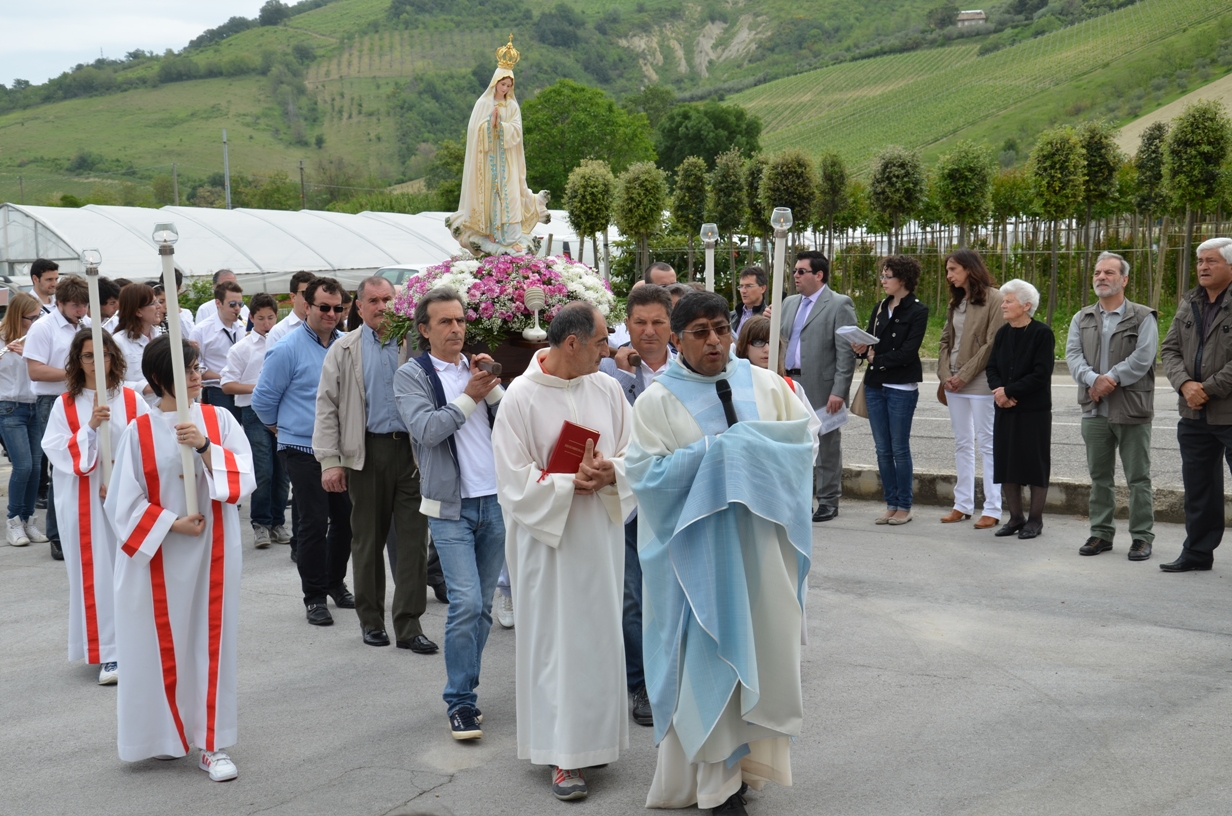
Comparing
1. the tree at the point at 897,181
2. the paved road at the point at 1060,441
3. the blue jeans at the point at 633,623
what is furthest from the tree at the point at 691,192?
the blue jeans at the point at 633,623

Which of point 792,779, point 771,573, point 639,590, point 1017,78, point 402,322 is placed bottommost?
point 792,779

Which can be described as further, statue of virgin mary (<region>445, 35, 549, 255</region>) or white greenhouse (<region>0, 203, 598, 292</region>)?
white greenhouse (<region>0, 203, 598, 292</region>)

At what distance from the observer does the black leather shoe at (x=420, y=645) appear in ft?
21.0

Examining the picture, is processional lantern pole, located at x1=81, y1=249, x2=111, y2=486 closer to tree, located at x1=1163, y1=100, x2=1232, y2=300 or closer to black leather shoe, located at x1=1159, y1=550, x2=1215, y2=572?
black leather shoe, located at x1=1159, y1=550, x2=1215, y2=572

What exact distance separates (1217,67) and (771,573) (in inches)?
2863

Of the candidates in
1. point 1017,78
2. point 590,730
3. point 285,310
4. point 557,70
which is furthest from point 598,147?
point 557,70

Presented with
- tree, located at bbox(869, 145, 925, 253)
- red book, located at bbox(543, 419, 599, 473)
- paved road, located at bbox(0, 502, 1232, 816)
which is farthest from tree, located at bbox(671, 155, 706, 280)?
red book, located at bbox(543, 419, 599, 473)

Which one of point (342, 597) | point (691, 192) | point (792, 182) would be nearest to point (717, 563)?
point (342, 597)

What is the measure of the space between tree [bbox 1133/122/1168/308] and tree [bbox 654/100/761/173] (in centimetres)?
4753

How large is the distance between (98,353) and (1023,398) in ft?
20.5

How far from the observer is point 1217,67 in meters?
64.9

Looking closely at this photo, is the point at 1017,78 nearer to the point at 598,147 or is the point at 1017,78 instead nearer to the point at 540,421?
the point at 598,147

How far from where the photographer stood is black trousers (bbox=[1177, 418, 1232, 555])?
7.18m

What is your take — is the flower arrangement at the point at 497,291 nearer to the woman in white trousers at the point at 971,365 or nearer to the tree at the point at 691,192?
the woman in white trousers at the point at 971,365
